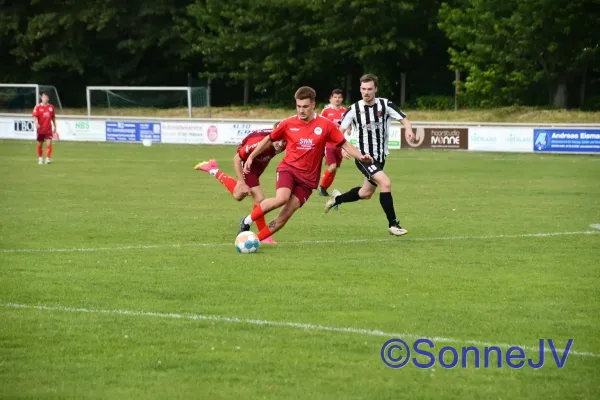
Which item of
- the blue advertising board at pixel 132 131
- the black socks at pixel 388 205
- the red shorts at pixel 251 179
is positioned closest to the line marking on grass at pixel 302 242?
the black socks at pixel 388 205

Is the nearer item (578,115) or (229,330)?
(229,330)

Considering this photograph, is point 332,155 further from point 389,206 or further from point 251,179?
point 251,179

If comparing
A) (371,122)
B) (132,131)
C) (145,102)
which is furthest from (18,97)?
(371,122)

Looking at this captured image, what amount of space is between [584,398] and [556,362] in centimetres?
73

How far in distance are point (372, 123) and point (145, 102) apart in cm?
3600

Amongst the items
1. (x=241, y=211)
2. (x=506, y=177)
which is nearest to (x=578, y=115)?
(x=506, y=177)

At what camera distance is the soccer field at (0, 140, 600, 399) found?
6.13 meters

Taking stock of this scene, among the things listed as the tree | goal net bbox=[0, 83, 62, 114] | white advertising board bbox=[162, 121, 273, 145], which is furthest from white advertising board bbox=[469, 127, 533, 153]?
goal net bbox=[0, 83, 62, 114]

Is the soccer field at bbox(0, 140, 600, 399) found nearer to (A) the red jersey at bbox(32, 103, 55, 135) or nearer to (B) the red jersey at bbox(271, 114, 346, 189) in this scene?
(B) the red jersey at bbox(271, 114, 346, 189)

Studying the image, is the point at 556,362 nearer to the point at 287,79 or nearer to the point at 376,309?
the point at 376,309

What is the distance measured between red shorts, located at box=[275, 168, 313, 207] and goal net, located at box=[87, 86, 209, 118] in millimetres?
35728

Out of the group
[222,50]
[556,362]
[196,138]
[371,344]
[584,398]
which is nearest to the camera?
[584,398]

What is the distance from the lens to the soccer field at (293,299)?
6.13m

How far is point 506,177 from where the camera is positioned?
24281mm
